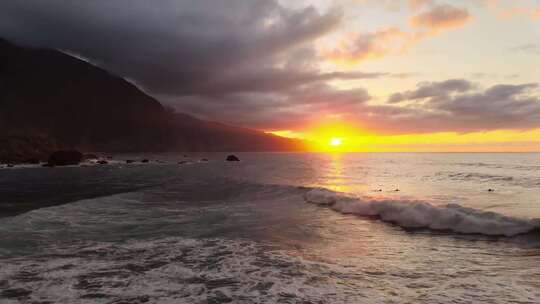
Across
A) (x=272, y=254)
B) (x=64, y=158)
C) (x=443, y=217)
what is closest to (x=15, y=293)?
(x=272, y=254)

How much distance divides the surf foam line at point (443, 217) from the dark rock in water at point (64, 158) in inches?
3224

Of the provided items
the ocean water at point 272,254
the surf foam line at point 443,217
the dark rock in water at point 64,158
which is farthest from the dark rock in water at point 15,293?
the dark rock in water at point 64,158

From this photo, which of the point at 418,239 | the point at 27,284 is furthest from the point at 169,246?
the point at 418,239

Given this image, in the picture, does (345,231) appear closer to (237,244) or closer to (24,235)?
(237,244)

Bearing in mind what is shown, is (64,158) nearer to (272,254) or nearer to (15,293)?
(272,254)

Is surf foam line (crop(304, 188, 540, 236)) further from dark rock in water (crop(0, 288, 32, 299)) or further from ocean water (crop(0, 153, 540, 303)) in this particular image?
dark rock in water (crop(0, 288, 32, 299))

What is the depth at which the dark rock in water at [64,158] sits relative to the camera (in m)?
85.4

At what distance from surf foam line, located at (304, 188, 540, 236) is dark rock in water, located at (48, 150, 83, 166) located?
269ft

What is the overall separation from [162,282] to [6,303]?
3452 mm

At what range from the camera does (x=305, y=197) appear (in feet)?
98.1

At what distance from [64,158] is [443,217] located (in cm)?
9062

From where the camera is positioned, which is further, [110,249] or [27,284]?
[110,249]

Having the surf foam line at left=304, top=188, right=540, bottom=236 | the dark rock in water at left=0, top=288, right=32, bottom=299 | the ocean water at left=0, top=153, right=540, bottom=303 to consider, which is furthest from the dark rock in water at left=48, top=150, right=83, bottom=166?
the dark rock in water at left=0, top=288, right=32, bottom=299

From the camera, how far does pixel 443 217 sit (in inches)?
697
